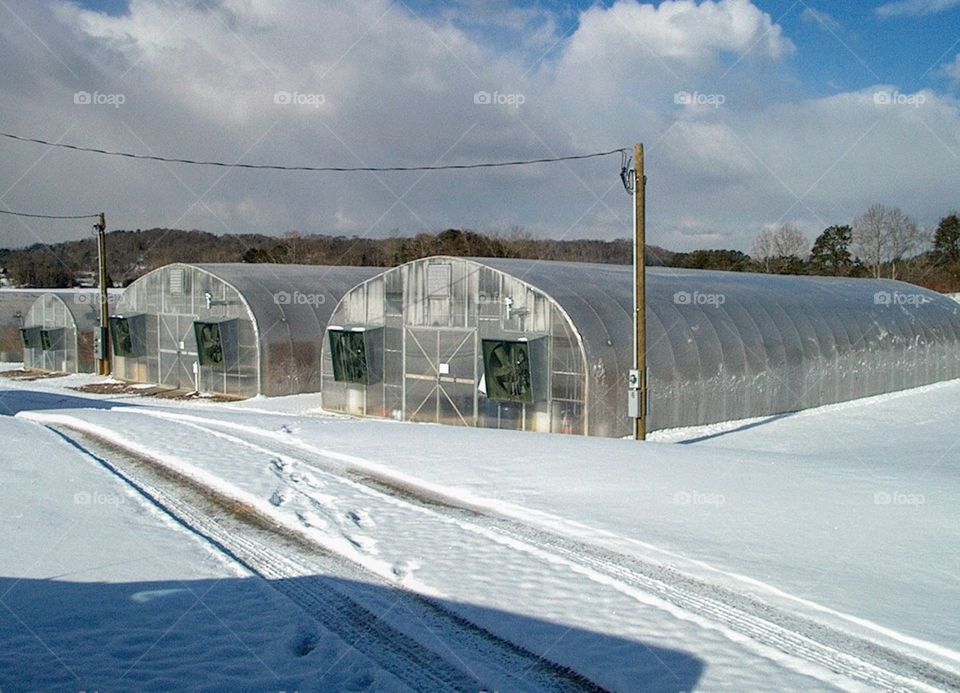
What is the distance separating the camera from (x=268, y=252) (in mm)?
74000

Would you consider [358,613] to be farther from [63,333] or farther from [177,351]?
[63,333]

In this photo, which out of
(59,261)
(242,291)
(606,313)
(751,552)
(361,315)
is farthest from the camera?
(59,261)

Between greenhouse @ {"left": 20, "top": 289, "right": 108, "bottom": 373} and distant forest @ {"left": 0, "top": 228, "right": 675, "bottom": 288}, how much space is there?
80.1 ft

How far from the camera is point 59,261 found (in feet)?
358

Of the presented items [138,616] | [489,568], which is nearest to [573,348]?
[489,568]

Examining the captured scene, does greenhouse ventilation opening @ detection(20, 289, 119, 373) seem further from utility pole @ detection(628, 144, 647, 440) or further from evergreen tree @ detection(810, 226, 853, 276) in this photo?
evergreen tree @ detection(810, 226, 853, 276)

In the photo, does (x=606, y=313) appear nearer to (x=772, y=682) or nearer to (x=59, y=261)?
(x=772, y=682)

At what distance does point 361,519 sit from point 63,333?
3338 cm

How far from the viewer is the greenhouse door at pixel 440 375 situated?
68.9 ft

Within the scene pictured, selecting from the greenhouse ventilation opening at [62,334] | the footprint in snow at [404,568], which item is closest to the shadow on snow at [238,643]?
the footprint in snow at [404,568]

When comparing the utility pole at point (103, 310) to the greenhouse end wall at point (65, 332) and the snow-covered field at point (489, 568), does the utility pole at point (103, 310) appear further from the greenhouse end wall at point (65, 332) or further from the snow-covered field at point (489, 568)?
the snow-covered field at point (489, 568)

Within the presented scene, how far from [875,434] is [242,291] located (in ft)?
64.9

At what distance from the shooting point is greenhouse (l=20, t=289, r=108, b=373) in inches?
1485

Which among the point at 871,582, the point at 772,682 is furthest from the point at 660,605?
the point at 871,582
